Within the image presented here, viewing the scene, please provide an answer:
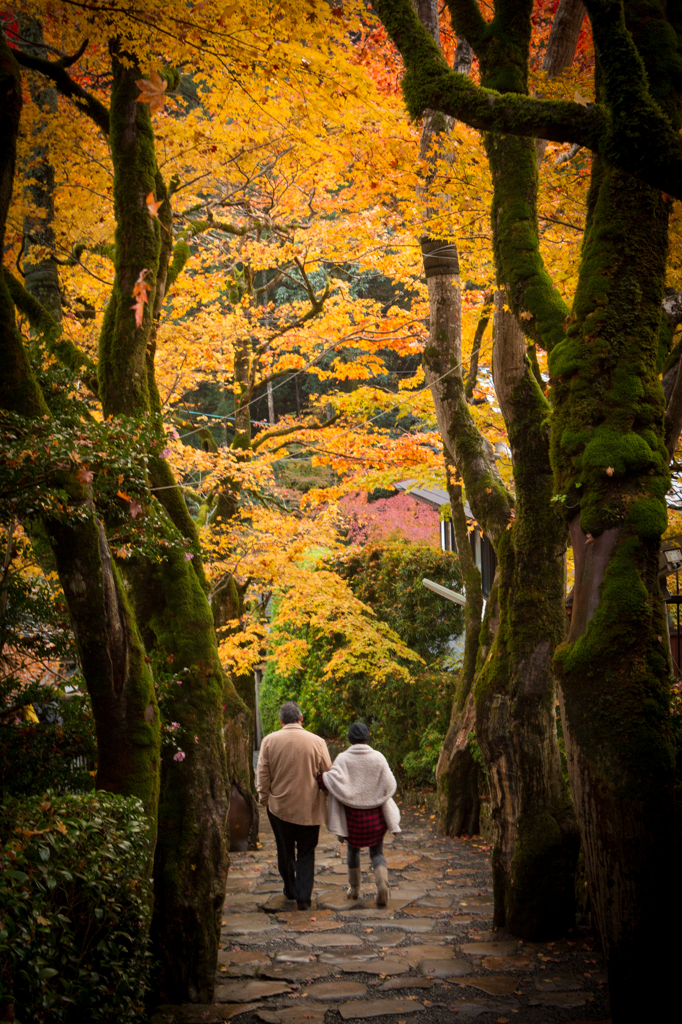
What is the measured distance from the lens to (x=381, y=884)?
764 cm

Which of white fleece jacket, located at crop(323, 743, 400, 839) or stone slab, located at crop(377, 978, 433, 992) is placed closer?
stone slab, located at crop(377, 978, 433, 992)

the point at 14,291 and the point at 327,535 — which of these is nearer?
the point at 14,291

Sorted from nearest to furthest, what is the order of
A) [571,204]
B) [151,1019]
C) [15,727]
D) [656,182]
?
[656,182] < [151,1019] < [15,727] < [571,204]

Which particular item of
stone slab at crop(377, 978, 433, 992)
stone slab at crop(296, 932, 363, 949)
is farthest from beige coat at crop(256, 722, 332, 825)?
stone slab at crop(377, 978, 433, 992)

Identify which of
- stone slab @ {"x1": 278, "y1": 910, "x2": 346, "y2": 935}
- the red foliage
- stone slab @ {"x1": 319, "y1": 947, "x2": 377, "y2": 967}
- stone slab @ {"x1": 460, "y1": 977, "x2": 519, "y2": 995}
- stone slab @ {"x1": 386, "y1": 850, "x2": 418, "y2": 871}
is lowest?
stone slab @ {"x1": 386, "y1": 850, "x2": 418, "y2": 871}

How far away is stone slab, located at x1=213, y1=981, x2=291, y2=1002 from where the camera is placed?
532cm

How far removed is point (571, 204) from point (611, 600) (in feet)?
17.1

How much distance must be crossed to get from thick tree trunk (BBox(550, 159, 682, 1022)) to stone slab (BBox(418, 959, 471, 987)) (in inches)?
79.7

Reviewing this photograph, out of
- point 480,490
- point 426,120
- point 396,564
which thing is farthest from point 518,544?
point 396,564

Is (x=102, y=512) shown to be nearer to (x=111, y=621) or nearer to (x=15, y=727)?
(x=111, y=621)

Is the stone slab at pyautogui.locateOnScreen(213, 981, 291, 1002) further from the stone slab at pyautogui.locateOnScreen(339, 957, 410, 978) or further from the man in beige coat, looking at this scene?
the man in beige coat

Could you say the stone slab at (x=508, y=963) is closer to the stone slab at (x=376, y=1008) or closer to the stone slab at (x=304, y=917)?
the stone slab at (x=376, y=1008)

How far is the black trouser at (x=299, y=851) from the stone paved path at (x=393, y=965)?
22cm

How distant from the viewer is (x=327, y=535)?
14312 millimetres
